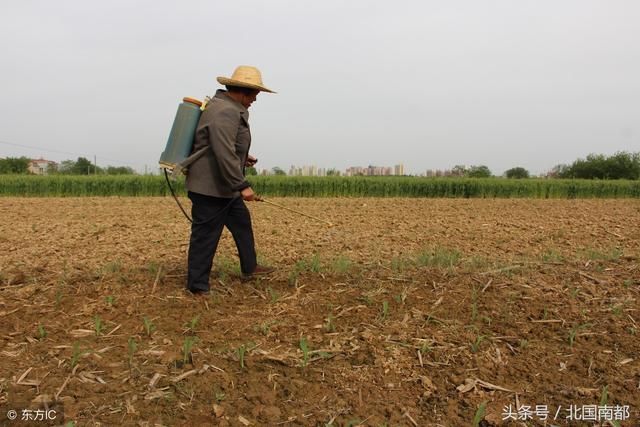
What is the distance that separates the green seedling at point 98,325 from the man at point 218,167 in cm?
71

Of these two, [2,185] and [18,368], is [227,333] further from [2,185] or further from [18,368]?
[2,185]

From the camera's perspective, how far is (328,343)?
2859 mm

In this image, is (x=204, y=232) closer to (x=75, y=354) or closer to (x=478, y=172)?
(x=75, y=354)

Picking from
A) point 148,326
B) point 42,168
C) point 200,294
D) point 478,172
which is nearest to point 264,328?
point 148,326

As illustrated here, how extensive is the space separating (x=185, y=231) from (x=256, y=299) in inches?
165

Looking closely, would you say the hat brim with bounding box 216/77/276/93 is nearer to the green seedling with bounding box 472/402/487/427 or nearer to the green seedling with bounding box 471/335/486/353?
the green seedling with bounding box 471/335/486/353

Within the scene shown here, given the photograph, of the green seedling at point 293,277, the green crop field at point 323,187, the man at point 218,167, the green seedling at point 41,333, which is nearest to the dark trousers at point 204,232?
the man at point 218,167

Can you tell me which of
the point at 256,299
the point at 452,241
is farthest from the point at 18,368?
the point at 452,241

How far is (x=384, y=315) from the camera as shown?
3.17 meters

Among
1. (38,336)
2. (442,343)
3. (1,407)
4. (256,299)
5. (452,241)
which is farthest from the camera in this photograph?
(452,241)

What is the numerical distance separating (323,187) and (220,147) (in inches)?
697

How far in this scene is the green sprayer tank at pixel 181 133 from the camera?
3.62 meters

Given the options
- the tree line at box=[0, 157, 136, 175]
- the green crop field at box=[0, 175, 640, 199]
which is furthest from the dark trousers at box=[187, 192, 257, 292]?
the tree line at box=[0, 157, 136, 175]

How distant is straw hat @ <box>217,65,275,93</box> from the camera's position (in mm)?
3600
